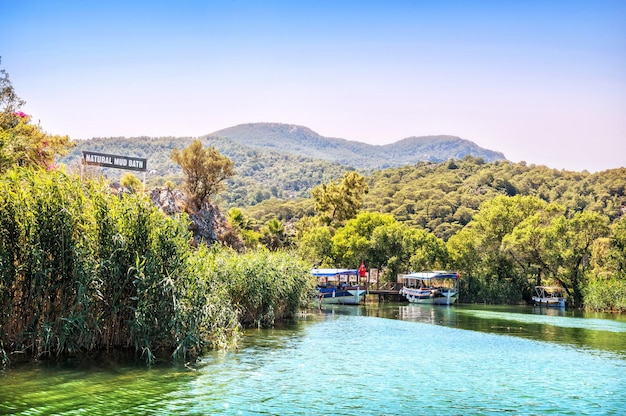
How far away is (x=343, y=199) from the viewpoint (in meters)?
93.8

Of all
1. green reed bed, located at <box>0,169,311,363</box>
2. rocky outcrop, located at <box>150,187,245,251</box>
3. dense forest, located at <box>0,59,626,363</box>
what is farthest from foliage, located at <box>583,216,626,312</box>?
green reed bed, located at <box>0,169,311,363</box>

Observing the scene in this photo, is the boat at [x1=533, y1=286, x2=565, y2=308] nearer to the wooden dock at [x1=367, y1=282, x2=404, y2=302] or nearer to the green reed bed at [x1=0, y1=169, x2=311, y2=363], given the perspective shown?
the wooden dock at [x1=367, y1=282, x2=404, y2=302]

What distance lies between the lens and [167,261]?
19828 millimetres

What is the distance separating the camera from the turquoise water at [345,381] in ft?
47.5

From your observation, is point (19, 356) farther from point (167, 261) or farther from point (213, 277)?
point (213, 277)

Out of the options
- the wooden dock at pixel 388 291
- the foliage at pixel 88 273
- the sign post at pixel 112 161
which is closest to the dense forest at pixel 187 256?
the foliage at pixel 88 273

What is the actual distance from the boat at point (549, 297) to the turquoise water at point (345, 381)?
3639 centimetres

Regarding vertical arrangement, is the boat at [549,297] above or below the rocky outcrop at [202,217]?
below

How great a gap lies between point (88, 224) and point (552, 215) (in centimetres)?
6432

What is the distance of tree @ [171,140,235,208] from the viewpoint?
194ft

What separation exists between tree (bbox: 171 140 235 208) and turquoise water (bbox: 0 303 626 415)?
110 feet

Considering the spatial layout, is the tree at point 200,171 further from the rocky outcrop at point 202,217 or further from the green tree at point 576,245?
the green tree at point 576,245

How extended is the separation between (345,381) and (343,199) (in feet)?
250

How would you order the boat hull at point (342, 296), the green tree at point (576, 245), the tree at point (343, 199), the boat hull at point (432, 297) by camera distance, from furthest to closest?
the tree at point (343, 199) → the boat hull at point (432, 297) → the boat hull at point (342, 296) → the green tree at point (576, 245)
